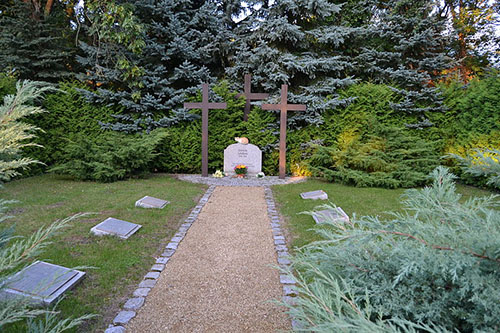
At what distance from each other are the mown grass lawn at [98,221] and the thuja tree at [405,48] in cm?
796

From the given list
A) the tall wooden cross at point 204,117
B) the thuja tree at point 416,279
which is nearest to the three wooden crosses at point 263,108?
the tall wooden cross at point 204,117

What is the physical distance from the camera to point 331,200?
671cm

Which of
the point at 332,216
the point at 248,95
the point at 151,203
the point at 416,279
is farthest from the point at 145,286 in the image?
the point at 248,95

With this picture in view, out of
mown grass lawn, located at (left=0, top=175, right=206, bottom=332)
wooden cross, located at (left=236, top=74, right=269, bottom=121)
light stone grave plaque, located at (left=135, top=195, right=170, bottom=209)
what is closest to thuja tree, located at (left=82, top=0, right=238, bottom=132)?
wooden cross, located at (left=236, top=74, right=269, bottom=121)

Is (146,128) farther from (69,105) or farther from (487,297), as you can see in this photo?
(487,297)

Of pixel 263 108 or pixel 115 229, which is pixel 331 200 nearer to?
pixel 263 108

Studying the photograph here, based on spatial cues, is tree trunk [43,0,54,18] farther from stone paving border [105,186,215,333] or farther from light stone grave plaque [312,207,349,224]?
light stone grave plaque [312,207,349,224]

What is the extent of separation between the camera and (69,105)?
34.1 ft

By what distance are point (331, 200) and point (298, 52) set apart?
7.05m

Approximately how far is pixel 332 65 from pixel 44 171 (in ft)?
34.2

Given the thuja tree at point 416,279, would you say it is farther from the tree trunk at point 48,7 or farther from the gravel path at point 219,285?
the tree trunk at point 48,7

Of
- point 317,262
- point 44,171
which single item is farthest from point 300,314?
point 44,171

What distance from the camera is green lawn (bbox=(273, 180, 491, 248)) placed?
196 inches

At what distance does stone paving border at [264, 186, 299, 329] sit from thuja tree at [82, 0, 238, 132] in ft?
17.9
